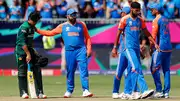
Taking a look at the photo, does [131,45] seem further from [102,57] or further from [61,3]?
[61,3]

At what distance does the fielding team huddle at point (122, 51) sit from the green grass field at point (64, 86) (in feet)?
2.78

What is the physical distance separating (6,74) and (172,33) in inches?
284

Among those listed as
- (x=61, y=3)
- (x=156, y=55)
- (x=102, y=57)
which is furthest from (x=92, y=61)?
A: (x=156, y=55)

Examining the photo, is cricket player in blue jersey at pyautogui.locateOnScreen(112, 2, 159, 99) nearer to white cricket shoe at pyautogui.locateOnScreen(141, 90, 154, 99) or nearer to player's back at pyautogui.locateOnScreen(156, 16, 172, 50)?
white cricket shoe at pyautogui.locateOnScreen(141, 90, 154, 99)

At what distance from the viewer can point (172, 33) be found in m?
29.2

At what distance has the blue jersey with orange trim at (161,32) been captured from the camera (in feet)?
61.7

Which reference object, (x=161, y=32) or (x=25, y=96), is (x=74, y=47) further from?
(x=161, y=32)

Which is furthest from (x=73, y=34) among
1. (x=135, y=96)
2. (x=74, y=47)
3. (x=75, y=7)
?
(x=75, y=7)

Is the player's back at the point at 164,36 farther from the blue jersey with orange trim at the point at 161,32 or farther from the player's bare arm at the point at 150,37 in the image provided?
the player's bare arm at the point at 150,37

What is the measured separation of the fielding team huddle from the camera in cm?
1761

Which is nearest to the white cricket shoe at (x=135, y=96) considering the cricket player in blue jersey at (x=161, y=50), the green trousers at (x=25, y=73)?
the cricket player in blue jersey at (x=161, y=50)

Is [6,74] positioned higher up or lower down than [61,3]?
lower down

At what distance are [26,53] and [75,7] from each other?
513 inches

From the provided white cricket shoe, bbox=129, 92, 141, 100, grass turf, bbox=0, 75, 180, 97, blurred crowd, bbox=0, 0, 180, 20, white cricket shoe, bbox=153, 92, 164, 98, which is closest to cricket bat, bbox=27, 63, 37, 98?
grass turf, bbox=0, 75, 180, 97
